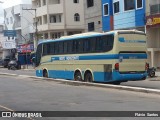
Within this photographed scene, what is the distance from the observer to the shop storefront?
1502 inches

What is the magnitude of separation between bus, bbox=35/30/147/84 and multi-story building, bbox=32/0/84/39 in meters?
41.8

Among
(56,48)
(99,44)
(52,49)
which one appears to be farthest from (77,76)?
(52,49)

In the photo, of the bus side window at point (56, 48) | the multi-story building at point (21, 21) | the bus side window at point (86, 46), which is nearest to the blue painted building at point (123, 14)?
the bus side window at point (56, 48)

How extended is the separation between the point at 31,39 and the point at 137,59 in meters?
61.6

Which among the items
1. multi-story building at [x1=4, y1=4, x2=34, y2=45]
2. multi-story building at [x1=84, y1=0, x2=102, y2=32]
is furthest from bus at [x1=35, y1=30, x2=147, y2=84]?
multi-story building at [x1=4, y1=4, x2=34, y2=45]

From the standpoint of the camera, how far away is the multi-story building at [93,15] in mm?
51188

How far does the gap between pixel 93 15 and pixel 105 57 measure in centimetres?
3128

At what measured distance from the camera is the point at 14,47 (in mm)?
81625

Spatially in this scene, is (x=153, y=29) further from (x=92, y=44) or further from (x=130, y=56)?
(x=130, y=56)

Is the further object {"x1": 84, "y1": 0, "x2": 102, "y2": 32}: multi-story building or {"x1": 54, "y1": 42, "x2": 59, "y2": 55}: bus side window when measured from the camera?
{"x1": 84, "y1": 0, "x2": 102, "y2": 32}: multi-story building

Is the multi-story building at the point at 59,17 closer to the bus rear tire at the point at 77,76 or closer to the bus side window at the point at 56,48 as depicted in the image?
the bus side window at the point at 56,48

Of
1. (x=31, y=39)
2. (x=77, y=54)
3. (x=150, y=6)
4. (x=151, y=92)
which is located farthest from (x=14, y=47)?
(x=151, y=92)

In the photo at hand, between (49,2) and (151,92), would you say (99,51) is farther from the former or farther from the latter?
(49,2)

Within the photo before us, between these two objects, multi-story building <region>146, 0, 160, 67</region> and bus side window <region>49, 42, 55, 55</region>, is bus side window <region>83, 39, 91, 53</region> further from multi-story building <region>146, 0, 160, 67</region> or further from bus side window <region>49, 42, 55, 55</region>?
multi-story building <region>146, 0, 160, 67</region>
